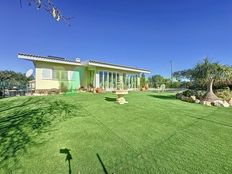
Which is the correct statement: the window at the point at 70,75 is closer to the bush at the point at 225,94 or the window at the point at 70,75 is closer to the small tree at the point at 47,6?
the bush at the point at 225,94

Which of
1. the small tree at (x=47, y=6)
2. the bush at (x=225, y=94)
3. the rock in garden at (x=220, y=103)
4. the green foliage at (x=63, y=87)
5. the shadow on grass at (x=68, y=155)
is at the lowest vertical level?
the shadow on grass at (x=68, y=155)

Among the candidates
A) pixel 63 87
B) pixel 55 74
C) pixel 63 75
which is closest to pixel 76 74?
pixel 63 75

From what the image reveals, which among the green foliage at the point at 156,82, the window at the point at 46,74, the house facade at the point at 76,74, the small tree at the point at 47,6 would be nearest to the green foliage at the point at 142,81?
the house facade at the point at 76,74

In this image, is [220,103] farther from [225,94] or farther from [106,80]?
[106,80]

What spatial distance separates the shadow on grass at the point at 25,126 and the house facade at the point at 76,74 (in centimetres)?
812

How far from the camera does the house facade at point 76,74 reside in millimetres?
15953

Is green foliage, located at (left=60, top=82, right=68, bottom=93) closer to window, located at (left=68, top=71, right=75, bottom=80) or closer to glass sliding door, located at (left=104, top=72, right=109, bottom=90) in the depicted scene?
window, located at (left=68, top=71, right=75, bottom=80)

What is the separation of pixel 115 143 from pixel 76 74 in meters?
15.0

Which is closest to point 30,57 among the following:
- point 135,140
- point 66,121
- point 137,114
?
point 66,121

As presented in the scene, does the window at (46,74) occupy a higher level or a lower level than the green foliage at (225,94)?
higher

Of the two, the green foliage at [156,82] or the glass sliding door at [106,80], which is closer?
the glass sliding door at [106,80]

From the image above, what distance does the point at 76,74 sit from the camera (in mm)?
19031

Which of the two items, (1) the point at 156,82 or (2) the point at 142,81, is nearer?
(2) the point at 142,81

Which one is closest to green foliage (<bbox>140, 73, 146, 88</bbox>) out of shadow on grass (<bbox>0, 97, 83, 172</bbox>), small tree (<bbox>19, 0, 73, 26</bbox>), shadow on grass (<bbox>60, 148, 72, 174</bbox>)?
shadow on grass (<bbox>0, 97, 83, 172</bbox>)
